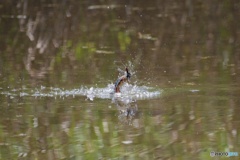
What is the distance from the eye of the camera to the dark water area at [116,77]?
5.78 m

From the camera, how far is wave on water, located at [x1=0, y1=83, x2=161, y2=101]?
7426 millimetres

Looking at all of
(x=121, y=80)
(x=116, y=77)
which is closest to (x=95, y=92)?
(x=121, y=80)

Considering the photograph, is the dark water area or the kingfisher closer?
the dark water area

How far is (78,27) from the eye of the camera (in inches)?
444

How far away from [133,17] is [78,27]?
38.4 inches

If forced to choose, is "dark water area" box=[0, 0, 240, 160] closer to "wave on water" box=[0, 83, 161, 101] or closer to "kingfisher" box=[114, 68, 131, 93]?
"wave on water" box=[0, 83, 161, 101]

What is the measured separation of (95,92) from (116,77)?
684mm

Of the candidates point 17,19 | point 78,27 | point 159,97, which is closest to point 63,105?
point 159,97

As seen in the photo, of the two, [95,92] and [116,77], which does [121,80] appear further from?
[116,77]

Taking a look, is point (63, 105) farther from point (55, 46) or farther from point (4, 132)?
point (55, 46)

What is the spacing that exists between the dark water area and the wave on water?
0.01 meters

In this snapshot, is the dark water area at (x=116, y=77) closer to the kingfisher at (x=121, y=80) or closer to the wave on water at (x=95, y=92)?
the wave on water at (x=95, y=92)

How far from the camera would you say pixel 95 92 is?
24.7 ft

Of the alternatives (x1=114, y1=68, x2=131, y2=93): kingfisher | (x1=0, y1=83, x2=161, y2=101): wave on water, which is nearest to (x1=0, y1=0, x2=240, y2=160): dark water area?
(x1=0, y1=83, x2=161, y2=101): wave on water
